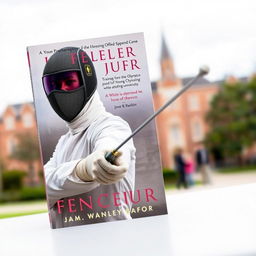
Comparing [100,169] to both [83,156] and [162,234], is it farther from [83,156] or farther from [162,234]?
[162,234]

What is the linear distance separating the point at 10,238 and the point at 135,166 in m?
0.31

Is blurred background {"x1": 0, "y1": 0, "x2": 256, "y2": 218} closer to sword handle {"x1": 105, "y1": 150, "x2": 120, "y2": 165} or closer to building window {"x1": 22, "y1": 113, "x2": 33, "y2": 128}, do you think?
building window {"x1": 22, "y1": 113, "x2": 33, "y2": 128}

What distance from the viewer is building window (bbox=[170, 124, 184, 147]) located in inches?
644

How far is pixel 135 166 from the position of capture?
128 centimetres

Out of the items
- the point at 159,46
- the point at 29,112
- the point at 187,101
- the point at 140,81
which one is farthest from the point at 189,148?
the point at 140,81

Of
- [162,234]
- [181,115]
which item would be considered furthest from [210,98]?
[162,234]

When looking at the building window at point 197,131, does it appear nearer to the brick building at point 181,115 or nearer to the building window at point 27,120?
the brick building at point 181,115

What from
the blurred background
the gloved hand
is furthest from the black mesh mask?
the blurred background

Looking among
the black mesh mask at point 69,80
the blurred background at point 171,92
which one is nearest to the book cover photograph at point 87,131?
the black mesh mask at point 69,80

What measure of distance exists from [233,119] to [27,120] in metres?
5.72

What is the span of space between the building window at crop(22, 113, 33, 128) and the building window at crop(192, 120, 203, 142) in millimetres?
4598

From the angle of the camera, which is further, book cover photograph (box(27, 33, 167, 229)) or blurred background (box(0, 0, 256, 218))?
blurred background (box(0, 0, 256, 218))

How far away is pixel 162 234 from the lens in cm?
103

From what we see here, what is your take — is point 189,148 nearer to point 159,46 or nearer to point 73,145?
point 159,46
